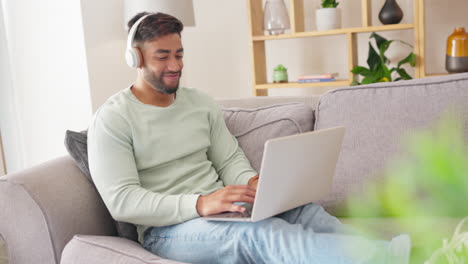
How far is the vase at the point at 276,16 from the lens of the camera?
316cm

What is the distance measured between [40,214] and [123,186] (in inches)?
8.3

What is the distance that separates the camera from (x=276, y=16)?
3.18 meters

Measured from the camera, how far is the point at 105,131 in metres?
1.45

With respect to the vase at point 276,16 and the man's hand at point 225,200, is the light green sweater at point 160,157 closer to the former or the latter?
the man's hand at point 225,200

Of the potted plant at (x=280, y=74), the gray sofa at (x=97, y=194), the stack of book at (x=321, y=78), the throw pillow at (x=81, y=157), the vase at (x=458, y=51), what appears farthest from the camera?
the potted plant at (x=280, y=74)

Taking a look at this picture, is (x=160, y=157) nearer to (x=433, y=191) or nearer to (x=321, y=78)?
(x=433, y=191)

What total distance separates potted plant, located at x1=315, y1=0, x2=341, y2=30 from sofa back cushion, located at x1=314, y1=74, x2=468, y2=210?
1.49 m

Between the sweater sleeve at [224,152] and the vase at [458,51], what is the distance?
5.23 ft

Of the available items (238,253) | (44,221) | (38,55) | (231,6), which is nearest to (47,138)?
(38,55)

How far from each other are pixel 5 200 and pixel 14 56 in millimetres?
1775

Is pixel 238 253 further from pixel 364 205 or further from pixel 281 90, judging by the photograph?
pixel 281 90

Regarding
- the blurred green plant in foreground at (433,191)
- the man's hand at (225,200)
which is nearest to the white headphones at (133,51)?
the man's hand at (225,200)

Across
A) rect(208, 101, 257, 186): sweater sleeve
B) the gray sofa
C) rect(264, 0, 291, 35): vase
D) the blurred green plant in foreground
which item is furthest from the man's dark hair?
rect(264, 0, 291, 35): vase

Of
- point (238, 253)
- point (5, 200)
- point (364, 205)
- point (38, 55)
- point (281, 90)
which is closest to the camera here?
point (364, 205)
